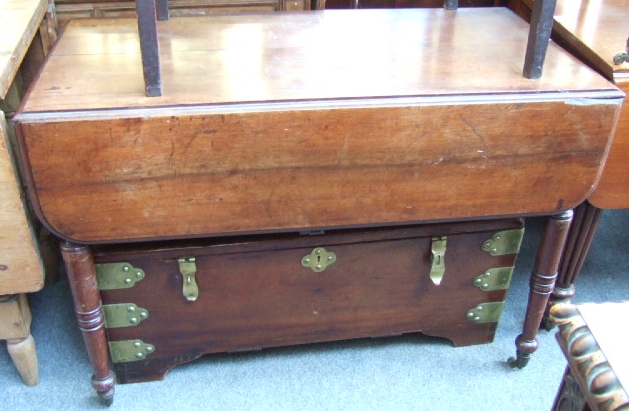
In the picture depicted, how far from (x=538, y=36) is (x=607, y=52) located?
0.26m

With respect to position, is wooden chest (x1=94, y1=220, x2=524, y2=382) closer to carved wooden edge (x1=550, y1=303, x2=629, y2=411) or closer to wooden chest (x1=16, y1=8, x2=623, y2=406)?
wooden chest (x1=16, y1=8, x2=623, y2=406)

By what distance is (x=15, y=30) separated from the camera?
54.1 inches

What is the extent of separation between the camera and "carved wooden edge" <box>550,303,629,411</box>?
639mm

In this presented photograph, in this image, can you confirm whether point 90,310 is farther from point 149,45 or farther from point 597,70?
point 597,70

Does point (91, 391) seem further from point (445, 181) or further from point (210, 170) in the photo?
point (445, 181)

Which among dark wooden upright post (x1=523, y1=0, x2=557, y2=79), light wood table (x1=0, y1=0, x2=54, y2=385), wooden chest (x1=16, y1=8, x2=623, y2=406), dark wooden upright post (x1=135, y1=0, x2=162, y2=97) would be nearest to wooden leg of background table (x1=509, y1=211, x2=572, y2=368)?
wooden chest (x1=16, y1=8, x2=623, y2=406)

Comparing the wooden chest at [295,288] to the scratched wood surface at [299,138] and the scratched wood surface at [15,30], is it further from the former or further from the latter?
the scratched wood surface at [15,30]

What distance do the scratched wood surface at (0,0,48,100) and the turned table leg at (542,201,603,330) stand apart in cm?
124

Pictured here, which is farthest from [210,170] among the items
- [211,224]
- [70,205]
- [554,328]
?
[554,328]

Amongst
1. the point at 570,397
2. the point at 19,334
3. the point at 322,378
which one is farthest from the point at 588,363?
the point at 19,334

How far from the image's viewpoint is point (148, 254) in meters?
1.36

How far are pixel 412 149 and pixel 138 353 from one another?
2.52 ft

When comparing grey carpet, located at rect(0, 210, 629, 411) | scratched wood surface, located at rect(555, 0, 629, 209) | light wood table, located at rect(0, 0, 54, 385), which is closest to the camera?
light wood table, located at rect(0, 0, 54, 385)

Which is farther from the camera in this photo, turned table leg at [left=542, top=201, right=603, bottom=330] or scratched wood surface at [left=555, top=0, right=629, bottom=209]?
turned table leg at [left=542, top=201, right=603, bottom=330]
